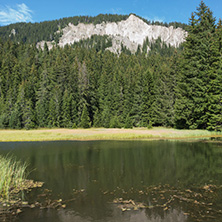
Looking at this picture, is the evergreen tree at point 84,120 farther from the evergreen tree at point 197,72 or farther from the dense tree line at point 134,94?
the evergreen tree at point 197,72

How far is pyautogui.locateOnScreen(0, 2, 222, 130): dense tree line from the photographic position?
4409 cm

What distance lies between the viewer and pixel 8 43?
442 ft

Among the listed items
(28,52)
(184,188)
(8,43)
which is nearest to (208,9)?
→ (184,188)

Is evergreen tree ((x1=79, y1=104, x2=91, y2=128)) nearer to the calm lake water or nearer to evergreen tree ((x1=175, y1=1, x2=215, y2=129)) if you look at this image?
evergreen tree ((x1=175, y1=1, x2=215, y2=129))

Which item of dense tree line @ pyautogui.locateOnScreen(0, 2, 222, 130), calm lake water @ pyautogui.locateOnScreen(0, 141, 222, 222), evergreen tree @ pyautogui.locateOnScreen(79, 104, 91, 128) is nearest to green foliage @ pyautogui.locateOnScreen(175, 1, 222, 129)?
dense tree line @ pyautogui.locateOnScreen(0, 2, 222, 130)

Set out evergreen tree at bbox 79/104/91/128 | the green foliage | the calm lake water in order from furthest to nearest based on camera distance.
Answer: evergreen tree at bbox 79/104/91/128 → the green foliage → the calm lake water

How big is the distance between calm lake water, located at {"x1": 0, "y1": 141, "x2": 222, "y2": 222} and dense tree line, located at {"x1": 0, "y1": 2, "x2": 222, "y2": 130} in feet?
76.1

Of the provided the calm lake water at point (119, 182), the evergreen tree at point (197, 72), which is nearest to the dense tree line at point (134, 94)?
the evergreen tree at point (197, 72)

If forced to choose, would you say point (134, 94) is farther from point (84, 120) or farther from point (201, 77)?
point (201, 77)

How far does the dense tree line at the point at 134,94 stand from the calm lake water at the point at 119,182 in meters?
23.2

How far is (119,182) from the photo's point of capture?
1404cm

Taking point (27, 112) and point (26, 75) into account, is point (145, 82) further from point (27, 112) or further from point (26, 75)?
point (26, 75)

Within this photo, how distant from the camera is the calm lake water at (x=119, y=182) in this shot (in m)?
9.23

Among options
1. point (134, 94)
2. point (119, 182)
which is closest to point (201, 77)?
point (134, 94)
